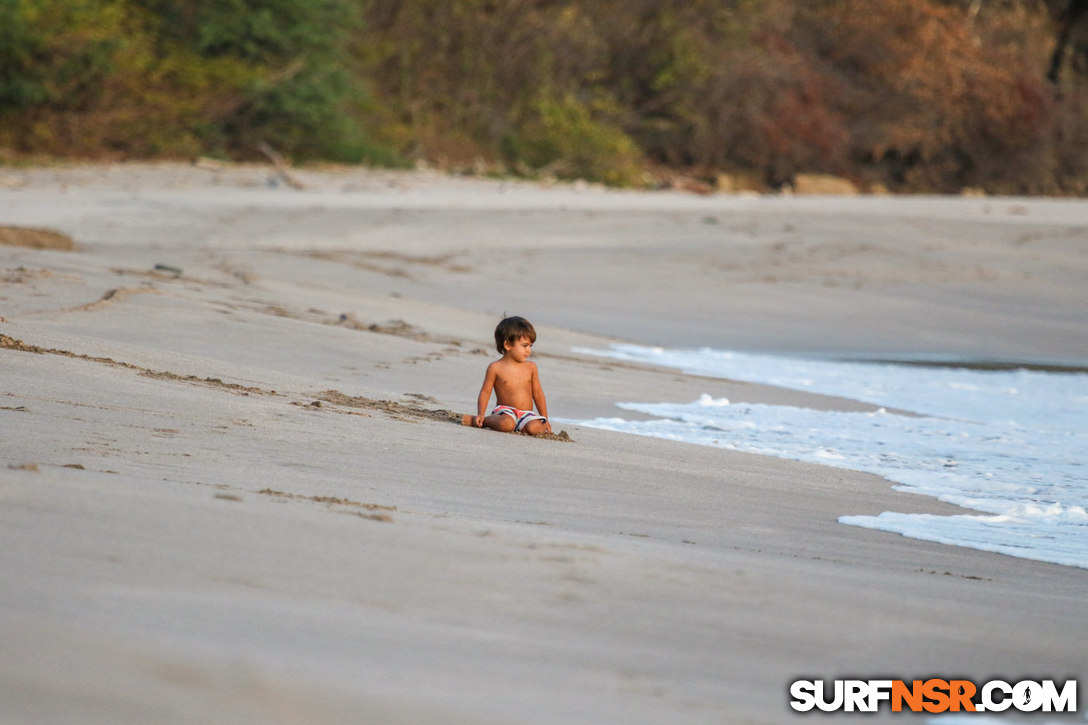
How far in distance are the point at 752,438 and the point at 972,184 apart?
20.1 meters

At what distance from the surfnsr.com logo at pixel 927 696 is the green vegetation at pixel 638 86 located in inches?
661

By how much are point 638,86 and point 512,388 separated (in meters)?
20.1

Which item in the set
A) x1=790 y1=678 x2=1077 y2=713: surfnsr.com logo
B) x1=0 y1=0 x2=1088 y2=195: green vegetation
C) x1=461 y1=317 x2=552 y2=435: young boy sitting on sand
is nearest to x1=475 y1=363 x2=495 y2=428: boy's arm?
x1=461 y1=317 x2=552 y2=435: young boy sitting on sand

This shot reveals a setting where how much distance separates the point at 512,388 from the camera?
4.78m

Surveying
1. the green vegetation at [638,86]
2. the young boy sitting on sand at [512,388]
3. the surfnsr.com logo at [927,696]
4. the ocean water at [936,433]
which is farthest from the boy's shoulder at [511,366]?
the green vegetation at [638,86]

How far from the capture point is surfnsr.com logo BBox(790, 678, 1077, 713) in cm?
204

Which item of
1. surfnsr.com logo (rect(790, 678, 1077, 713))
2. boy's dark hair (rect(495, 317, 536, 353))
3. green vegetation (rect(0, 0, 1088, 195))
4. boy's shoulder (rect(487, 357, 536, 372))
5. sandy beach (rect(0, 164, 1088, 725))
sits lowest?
surfnsr.com logo (rect(790, 678, 1077, 713))

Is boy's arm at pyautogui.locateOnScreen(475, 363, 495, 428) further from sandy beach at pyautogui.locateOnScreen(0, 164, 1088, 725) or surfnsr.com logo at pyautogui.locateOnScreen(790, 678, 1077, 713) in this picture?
surfnsr.com logo at pyautogui.locateOnScreen(790, 678, 1077, 713)

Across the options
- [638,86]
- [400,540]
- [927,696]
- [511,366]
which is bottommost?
[927,696]

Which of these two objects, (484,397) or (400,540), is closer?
(400,540)

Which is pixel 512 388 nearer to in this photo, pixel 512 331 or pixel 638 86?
pixel 512 331

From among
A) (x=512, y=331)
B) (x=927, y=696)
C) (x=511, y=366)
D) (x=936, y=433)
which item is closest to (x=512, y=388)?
(x=511, y=366)

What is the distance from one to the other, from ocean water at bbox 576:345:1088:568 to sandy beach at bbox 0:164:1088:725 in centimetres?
22

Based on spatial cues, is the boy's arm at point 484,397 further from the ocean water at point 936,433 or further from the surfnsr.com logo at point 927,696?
the surfnsr.com logo at point 927,696
